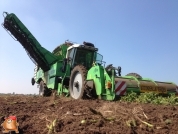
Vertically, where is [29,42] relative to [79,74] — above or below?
A: above

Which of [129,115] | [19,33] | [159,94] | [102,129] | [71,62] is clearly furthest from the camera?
[19,33]

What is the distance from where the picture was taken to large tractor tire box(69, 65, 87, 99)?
7096 mm

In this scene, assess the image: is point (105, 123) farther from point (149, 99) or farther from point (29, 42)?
point (29, 42)

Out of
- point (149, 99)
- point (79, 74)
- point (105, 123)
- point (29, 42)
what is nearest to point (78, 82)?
point (79, 74)

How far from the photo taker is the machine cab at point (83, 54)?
9.80m

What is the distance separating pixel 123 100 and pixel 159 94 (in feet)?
4.56

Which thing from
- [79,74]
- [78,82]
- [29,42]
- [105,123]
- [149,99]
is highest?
[29,42]

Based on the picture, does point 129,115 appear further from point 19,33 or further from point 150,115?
point 19,33

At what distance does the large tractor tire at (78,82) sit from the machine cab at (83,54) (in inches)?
68.6

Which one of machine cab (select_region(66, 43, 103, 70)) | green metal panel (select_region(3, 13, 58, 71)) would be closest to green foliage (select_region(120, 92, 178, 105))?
machine cab (select_region(66, 43, 103, 70))

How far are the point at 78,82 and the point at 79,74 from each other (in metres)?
0.28

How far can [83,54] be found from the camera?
33.1 feet

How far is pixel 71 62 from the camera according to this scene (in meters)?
9.80

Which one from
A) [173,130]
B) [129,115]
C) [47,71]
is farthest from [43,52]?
[173,130]
